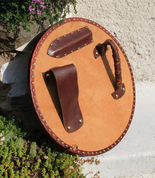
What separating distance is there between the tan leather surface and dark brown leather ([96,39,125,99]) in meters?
0.04

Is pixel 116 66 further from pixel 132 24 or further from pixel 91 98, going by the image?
pixel 132 24

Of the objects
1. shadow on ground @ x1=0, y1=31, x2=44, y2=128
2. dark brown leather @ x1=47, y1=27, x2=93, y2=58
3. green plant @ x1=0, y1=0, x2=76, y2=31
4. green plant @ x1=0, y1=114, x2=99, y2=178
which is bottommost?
green plant @ x1=0, y1=114, x2=99, y2=178

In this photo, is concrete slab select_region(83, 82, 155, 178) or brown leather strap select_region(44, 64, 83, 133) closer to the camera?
brown leather strap select_region(44, 64, 83, 133)

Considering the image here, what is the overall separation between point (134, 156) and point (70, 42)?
1.13 meters

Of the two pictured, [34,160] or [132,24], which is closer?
[34,160]

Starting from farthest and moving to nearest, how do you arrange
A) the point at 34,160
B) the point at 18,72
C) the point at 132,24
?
the point at 132,24, the point at 18,72, the point at 34,160

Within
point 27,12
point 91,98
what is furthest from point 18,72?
point 91,98

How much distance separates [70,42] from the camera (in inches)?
61.7

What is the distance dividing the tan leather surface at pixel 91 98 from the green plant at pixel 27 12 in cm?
14

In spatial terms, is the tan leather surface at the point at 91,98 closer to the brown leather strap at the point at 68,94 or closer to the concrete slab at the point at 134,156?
the brown leather strap at the point at 68,94

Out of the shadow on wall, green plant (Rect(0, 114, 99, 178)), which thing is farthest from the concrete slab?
the shadow on wall

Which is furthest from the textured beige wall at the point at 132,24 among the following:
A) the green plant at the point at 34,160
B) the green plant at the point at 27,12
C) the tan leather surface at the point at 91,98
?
the green plant at the point at 34,160

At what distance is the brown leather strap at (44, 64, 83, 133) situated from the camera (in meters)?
1.34

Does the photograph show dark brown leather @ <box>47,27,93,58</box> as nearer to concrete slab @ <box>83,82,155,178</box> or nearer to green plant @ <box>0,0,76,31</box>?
green plant @ <box>0,0,76,31</box>
